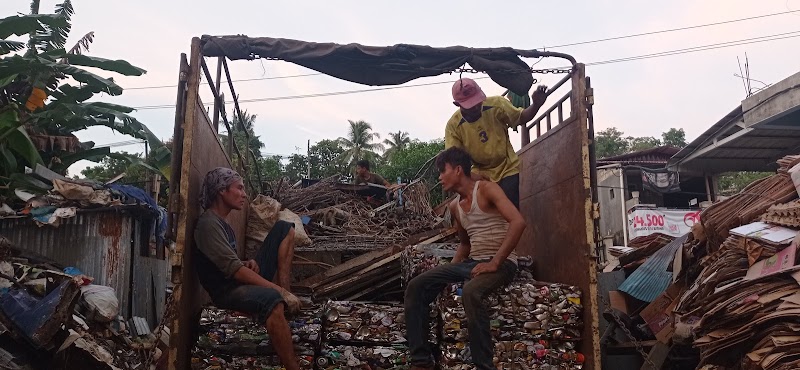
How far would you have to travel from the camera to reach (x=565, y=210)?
417cm

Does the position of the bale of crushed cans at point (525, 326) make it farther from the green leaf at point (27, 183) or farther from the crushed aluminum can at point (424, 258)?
the green leaf at point (27, 183)

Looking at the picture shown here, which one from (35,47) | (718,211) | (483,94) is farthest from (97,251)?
(718,211)

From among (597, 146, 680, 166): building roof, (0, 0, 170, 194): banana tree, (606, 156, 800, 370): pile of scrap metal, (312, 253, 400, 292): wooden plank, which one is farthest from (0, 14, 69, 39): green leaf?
(597, 146, 680, 166): building roof

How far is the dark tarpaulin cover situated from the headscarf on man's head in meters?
0.81

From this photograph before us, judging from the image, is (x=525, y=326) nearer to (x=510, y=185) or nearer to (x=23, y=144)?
(x=510, y=185)

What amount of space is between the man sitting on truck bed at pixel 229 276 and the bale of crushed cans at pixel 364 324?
344 mm

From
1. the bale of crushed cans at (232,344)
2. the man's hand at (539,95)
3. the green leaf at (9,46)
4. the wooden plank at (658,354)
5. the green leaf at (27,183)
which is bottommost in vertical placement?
the wooden plank at (658,354)

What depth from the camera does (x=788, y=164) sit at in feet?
17.4

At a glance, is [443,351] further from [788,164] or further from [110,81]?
[110,81]

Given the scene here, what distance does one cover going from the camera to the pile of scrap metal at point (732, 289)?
3988 mm

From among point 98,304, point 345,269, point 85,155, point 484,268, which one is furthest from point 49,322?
point 85,155

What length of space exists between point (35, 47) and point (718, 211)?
33.9 ft

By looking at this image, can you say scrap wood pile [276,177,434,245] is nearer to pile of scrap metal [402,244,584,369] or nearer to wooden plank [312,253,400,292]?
wooden plank [312,253,400,292]

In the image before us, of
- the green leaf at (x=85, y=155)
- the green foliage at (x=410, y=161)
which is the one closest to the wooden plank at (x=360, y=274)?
the green leaf at (x=85, y=155)
